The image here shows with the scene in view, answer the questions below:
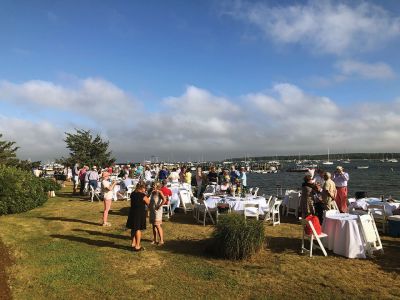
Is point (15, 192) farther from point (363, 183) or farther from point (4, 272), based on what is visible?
point (363, 183)

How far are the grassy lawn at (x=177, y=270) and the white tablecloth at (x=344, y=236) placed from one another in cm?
21

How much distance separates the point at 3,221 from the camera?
12.5m

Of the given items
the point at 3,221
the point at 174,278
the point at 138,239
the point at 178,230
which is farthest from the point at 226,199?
the point at 3,221

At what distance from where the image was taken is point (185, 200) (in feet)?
52.2

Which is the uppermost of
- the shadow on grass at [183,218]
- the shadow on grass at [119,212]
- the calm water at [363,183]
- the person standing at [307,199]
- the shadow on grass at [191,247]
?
the person standing at [307,199]

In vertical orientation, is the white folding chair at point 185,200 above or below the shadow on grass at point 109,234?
above

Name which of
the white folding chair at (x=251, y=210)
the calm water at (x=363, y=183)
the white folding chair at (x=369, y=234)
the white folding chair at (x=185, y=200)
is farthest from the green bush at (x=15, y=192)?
the calm water at (x=363, y=183)

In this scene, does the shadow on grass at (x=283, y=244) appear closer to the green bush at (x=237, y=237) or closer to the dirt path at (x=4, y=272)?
the green bush at (x=237, y=237)

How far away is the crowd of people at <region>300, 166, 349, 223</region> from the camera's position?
9.63m

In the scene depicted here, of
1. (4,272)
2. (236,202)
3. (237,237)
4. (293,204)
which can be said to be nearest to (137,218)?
(237,237)

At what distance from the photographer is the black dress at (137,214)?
28.3ft

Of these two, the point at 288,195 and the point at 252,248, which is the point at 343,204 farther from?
the point at 252,248

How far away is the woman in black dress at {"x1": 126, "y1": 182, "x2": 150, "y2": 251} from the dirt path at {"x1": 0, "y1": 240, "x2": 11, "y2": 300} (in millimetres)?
2705

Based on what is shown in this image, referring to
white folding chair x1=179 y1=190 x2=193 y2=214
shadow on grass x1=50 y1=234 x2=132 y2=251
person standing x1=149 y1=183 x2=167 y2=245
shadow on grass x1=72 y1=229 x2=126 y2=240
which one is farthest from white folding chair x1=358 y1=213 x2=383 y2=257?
white folding chair x1=179 y1=190 x2=193 y2=214
